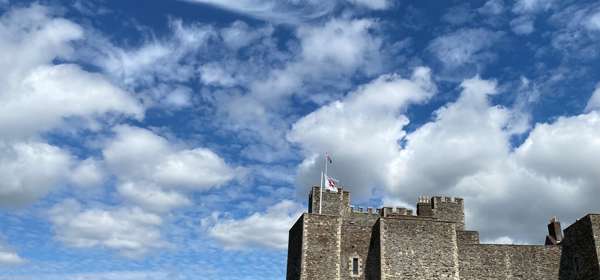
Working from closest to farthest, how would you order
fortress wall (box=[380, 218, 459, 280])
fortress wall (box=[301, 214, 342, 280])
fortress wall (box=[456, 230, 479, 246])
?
1. fortress wall (box=[380, 218, 459, 280])
2. fortress wall (box=[301, 214, 342, 280])
3. fortress wall (box=[456, 230, 479, 246])

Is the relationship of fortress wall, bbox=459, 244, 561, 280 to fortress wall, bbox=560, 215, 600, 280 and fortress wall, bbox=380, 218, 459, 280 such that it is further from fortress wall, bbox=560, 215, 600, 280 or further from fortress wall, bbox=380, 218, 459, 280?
fortress wall, bbox=380, 218, 459, 280

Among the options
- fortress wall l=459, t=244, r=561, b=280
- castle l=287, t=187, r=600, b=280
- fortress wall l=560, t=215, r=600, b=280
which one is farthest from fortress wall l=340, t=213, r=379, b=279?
fortress wall l=560, t=215, r=600, b=280

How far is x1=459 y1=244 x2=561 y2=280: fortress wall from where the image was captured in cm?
4056

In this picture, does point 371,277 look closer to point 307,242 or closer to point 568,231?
point 307,242

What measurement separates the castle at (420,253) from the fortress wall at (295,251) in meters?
0.07

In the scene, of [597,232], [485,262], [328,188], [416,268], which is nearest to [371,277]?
[416,268]

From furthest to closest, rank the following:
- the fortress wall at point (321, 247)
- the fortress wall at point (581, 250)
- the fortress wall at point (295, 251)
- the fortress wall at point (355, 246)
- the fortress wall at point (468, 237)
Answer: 1. the fortress wall at point (468, 237)
2. the fortress wall at point (295, 251)
3. the fortress wall at point (355, 246)
4. the fortress wall at point (321, 247)
5. the fortress wall at point (581, 250)

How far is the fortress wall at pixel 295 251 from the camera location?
4038cm

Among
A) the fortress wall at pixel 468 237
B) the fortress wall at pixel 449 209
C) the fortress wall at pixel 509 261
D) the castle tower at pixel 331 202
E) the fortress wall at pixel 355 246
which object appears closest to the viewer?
the fortress wall at pixel 355 246

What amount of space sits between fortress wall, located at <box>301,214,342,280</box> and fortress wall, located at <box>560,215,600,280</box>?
15.3m

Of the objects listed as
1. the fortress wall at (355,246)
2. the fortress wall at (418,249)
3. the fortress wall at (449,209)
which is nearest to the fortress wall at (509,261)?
the fortress wall at (418,249)

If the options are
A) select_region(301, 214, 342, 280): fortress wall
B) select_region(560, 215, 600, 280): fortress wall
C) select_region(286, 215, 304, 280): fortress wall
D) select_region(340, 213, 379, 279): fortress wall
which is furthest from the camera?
select_region(286, 215, 304, 280): fortress wall

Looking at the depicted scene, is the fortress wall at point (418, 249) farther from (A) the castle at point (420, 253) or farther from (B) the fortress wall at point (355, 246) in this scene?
(B) the fortress wall at point (355, 246)

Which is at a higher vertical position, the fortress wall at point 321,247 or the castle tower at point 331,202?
the castle tower at point 331,202
